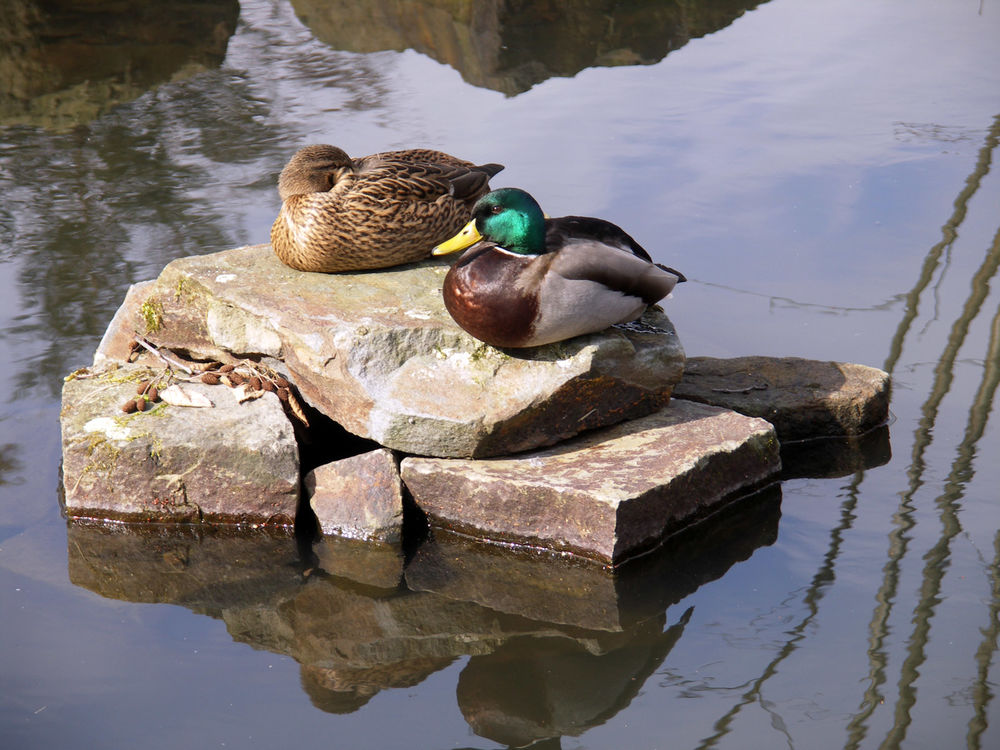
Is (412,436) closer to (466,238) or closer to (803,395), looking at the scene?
(466,238)

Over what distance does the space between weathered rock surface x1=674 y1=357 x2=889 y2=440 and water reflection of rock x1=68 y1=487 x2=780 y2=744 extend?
1.68 ft

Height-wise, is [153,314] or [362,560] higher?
[153,314]

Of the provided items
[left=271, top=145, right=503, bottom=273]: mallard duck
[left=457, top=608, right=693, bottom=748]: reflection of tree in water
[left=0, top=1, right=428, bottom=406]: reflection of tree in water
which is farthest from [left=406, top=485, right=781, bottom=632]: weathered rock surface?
[left=0, top=1, right=428, bottom=406]: reflection of tree in water

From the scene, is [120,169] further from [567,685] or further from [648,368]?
[567,685]

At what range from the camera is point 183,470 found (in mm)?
4238

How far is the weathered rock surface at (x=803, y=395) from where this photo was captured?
15.5 ft

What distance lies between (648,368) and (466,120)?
4.75 m

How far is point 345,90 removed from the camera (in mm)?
9648

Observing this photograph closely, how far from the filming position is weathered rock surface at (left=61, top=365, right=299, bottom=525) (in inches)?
166

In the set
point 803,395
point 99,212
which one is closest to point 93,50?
point 99,212

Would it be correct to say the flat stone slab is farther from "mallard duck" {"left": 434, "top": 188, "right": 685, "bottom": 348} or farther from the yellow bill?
the yellow bill

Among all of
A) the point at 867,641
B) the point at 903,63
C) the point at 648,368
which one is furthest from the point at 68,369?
the point at 903,63

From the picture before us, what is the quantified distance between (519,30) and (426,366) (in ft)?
24.7

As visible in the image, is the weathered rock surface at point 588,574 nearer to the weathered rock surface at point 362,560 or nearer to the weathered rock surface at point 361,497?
the weathered rock surface at point 362,560
